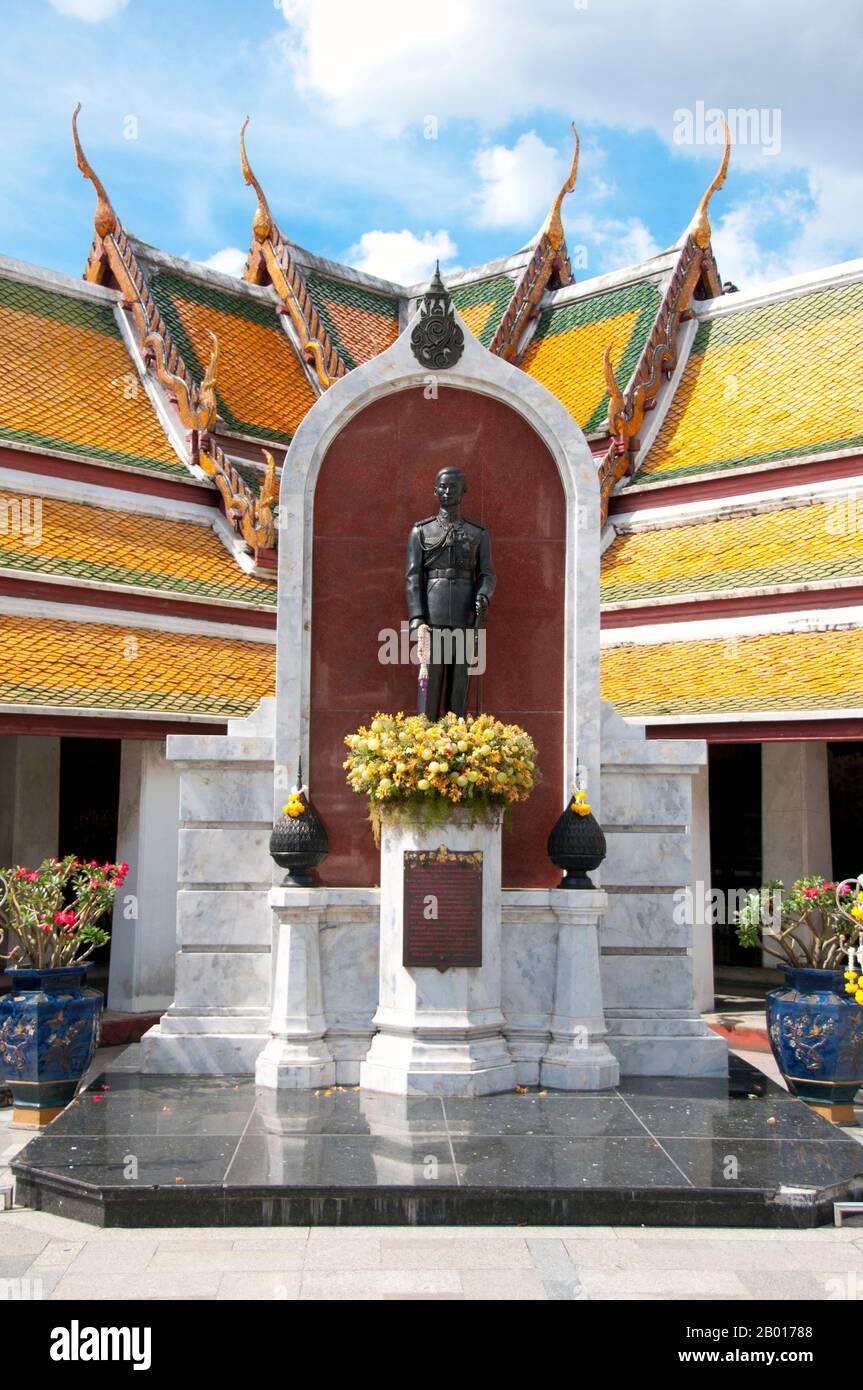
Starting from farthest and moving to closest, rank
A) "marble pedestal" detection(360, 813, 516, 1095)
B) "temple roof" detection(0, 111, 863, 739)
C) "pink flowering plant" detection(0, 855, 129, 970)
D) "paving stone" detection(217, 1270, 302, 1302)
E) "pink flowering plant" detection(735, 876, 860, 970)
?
"temple roof" detection(0, 111, 863, 739) → "pink flowering plant" detection(735, 876, 860, 970) → "pink flowering plant" detection(0, 855, 129, 970) → "marble pedestal" detection(360, 813, 516, 1095) → "paving stone" detection(217, 1270, 302, 1302)

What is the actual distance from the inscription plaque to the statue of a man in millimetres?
1167

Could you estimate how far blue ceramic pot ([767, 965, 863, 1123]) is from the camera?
10312 mm

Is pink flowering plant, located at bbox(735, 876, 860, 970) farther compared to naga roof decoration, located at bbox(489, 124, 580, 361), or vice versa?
naga roof decoration, located at bbox(489, 124, 580, 361)

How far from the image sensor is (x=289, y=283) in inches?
912

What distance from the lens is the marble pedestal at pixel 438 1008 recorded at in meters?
9.40

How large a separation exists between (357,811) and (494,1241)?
158 inches

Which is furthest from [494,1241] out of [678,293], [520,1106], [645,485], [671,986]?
[678,293]

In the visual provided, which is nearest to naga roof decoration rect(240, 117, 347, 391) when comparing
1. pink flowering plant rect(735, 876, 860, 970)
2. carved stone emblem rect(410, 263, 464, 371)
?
carved stone emblem rect(410, 263, 464, 371)

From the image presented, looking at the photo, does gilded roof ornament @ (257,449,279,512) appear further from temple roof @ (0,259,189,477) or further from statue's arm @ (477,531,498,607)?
statue's arm @ (477,531,498,607)

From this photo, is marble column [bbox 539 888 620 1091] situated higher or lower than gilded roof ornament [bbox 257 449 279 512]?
lower

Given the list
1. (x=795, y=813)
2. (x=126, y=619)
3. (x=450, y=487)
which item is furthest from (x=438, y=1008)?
(x=795, y=813)

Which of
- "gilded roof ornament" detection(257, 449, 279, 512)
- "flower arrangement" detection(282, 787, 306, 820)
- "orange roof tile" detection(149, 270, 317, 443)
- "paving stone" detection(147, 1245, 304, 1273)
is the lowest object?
"paving stone" detection(147, 1245, 304, 1273)

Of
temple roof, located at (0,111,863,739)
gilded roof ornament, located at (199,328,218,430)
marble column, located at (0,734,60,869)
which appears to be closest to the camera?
temple roof, located at (0,111,863,739)

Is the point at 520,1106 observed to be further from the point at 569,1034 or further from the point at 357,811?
the point at 357,811
